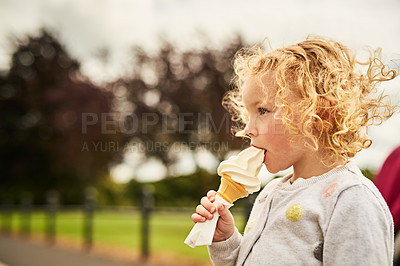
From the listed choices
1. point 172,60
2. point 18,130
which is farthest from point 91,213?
point 18,130

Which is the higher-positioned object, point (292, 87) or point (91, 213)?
point (292, 87)

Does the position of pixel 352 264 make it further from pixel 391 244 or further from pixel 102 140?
pixel 102 140

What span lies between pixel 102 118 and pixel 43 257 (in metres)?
6.85

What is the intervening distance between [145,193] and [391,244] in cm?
662

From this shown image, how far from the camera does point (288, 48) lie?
1.61m

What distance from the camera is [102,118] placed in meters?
14.9

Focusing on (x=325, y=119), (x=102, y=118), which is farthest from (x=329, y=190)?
(x=102, y=118)

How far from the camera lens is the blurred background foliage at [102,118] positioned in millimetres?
10438

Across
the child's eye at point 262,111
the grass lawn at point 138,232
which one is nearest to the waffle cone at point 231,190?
the child's eye at point 262,111

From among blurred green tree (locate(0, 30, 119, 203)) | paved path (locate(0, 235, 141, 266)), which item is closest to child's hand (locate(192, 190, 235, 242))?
paved path (locate(0, 235, 141, 266))

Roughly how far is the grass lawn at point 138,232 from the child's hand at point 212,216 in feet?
14.0

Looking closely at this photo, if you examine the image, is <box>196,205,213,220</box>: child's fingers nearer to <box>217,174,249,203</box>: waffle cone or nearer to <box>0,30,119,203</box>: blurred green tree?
<box>217,174,249,203</box>: waffle cone

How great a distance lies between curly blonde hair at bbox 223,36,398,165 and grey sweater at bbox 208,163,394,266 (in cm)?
11

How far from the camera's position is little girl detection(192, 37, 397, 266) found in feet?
4.30
